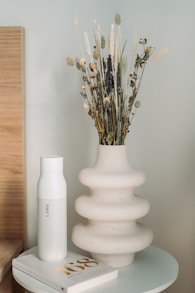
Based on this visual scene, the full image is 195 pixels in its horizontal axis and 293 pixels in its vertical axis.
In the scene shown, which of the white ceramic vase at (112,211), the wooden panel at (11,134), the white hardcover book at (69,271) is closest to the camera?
the white hardcover book at (69,271)

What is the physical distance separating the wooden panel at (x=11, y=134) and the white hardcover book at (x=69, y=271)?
0.25 meters

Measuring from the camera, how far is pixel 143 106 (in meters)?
1.36

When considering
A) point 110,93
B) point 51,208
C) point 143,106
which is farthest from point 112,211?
point 143,106

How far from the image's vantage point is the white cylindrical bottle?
1.10m

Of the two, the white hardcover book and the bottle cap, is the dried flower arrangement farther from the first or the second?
the white hardcover book

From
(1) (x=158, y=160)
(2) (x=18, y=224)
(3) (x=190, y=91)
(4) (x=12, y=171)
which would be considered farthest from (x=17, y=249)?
(3) (x=190, y=91)

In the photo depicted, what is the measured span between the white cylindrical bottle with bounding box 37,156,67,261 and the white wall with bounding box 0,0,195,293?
0.28m

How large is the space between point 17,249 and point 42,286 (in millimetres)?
310

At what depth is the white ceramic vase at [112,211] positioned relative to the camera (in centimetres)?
108

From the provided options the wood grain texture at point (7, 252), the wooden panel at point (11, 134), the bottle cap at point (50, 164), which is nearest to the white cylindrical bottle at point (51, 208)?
the bottle cap at point (50, 164)

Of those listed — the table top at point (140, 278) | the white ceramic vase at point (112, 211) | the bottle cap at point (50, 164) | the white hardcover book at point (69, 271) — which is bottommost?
the table top at point (140, 278)

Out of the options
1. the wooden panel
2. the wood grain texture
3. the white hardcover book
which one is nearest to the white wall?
the wooden panel

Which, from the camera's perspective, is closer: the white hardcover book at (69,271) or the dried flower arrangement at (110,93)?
the white hardcover book at (69,271)

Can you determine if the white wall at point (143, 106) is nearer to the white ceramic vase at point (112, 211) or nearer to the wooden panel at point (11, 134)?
the wooden panel at point (11, 134)
